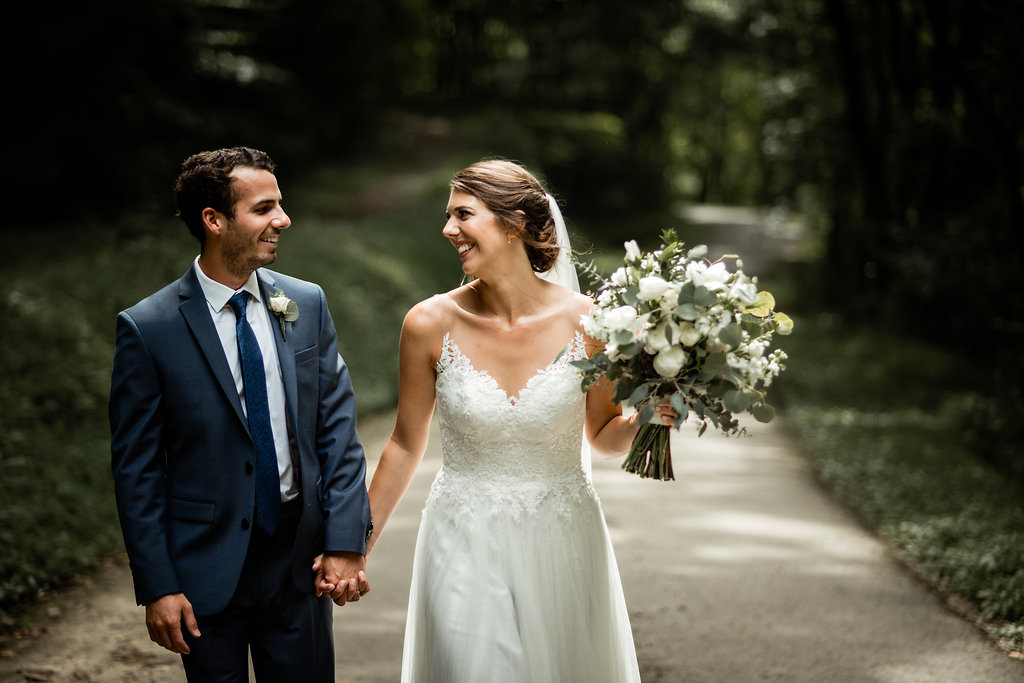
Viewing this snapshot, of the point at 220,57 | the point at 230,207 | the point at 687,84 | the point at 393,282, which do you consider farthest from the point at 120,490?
the point at 687,84

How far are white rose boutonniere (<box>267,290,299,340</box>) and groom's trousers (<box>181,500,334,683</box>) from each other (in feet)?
1.89

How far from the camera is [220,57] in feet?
55.4

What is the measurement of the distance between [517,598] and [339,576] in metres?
0.62

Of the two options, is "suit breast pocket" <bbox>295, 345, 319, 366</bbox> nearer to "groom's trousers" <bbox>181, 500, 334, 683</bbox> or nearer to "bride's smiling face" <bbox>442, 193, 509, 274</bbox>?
"groom's trousers" <bbox>181, 500, 334, 683</bbox>

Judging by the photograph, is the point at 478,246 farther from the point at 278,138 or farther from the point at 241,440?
the point at 278,138

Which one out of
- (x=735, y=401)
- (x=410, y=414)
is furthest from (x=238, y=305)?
(x=735, y=401)

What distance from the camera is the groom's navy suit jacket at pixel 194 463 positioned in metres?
2.80

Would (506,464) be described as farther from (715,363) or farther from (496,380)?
(715,363)

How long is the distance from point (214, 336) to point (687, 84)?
122ft

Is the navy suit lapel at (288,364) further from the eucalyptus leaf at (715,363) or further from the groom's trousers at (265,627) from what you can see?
the eucalyptus leaf at (715,363)

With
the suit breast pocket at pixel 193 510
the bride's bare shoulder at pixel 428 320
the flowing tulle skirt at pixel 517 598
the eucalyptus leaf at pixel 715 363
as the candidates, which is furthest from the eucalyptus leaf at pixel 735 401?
the suit breast pocket at pixel 193 510

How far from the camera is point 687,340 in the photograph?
2.88 metres

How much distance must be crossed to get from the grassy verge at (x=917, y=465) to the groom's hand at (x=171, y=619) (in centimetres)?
430

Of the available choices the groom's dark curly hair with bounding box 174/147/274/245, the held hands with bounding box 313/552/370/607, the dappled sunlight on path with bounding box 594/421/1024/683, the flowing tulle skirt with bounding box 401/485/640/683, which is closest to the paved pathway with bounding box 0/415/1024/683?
the dappled sunlight on path with bounding box 594/421/1024/683
